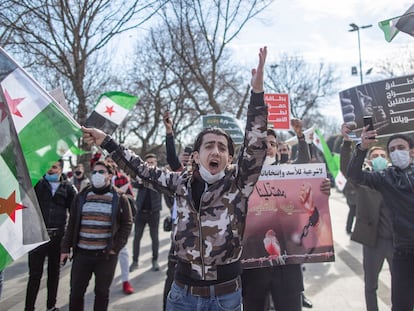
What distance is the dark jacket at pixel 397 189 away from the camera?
3311 millimetres

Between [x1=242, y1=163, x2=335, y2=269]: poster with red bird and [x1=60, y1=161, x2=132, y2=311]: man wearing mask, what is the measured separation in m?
1.61

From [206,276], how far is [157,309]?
3032 millimetres

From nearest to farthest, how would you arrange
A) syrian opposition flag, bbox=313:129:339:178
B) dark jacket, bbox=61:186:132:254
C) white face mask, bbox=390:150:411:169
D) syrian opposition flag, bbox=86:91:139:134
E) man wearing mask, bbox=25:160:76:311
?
1. white face mask, bbox=390:150:411:169
2. dark jacket, bbox=61:186:132:254
3. syrian opposition flag, bbox=86:91:139:134
4. man wearing mask, bbox=25:160:76:311
5. syrian opposition flag, bbox=313:129:339:178

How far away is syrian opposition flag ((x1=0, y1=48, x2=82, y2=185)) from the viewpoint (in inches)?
103

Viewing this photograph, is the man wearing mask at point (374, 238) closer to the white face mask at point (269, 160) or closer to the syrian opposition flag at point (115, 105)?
the white face mask at point (269, 160)

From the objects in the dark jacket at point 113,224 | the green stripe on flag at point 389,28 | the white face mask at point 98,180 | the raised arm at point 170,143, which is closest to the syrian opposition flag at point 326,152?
the green stripe on flag at point 389,28

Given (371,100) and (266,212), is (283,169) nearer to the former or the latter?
(266,212)

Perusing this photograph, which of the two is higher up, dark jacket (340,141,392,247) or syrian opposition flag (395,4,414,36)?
syrian opposition flag (395,4,414,36)

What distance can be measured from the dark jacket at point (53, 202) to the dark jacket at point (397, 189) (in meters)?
3.60

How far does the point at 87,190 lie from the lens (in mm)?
4312

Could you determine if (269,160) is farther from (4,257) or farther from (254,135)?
(4,257)

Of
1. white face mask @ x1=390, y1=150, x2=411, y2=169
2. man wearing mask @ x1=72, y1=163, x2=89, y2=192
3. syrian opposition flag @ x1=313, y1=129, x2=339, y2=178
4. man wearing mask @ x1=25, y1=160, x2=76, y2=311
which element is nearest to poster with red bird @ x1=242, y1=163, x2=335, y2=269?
white face mask @ x1=390, y1=150, x2=411, y2=169

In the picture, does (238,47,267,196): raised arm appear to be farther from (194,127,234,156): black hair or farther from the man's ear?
the man's ear

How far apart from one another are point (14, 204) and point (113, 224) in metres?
1.92
